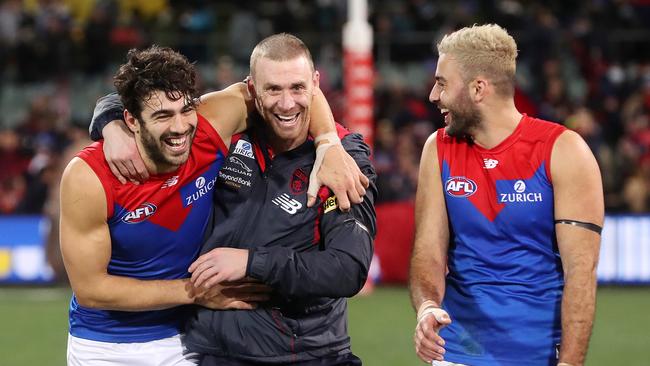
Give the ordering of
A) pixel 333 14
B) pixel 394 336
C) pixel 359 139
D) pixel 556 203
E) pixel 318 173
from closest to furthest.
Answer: pixel 556 203
pixel 318 173
pixel 359 139
pixel 394 336
pixel 333 14

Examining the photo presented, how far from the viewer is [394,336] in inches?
457

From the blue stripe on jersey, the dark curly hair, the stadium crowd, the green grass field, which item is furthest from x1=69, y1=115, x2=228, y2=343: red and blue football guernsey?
the stadium crowd

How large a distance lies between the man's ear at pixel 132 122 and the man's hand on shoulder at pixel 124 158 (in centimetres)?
4

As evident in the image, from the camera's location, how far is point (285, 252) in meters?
4.86

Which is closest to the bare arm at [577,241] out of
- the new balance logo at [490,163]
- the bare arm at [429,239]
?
the new balance logo at [490,163]

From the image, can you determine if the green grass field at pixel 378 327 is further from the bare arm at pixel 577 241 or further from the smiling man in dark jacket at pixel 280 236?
the bare arm at pixel 577 241

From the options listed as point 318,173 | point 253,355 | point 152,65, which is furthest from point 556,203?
point 152,65

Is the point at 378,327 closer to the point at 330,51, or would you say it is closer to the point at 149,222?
the point at 149,222

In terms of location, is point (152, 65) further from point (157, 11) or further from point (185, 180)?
point (157, 11)

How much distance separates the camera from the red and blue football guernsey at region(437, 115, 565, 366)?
4.78 metres

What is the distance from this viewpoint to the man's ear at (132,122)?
5141mm

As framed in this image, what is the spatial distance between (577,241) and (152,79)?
6.48ft

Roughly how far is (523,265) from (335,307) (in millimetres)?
941

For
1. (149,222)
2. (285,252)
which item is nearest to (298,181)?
(285,252)
